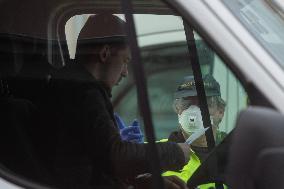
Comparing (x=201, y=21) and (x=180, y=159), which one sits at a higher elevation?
(x=201, y=21)

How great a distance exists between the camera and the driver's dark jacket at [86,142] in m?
2.14

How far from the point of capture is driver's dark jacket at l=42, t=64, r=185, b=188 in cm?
214

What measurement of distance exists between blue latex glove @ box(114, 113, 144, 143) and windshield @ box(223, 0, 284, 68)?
438mm

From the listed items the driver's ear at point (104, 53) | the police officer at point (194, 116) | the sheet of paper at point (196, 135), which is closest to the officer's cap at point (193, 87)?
the police officer at point (194, 116)

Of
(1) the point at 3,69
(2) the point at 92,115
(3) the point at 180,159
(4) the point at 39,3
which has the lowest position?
(3) the point at 180,159

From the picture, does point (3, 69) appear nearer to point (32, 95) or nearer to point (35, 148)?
point (32, 95)

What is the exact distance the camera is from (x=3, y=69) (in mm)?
2287

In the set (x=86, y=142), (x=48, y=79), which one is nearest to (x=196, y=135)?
(x=86, y=142)

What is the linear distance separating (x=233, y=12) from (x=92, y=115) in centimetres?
56

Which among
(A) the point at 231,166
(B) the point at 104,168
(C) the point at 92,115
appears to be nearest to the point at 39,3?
(C) the point at 92,115

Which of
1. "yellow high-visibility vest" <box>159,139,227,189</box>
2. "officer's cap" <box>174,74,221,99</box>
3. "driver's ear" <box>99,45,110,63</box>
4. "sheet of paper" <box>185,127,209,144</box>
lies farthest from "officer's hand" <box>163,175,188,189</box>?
"driver's ear" <box>99,45,110,63</box>

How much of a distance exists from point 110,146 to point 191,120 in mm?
296

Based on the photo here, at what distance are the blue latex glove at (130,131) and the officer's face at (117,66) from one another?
11 centimetres

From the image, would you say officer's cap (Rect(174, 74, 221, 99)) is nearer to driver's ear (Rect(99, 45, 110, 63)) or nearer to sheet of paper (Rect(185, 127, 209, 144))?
sheet of paper (Rect(185, 127, 209, 144))
